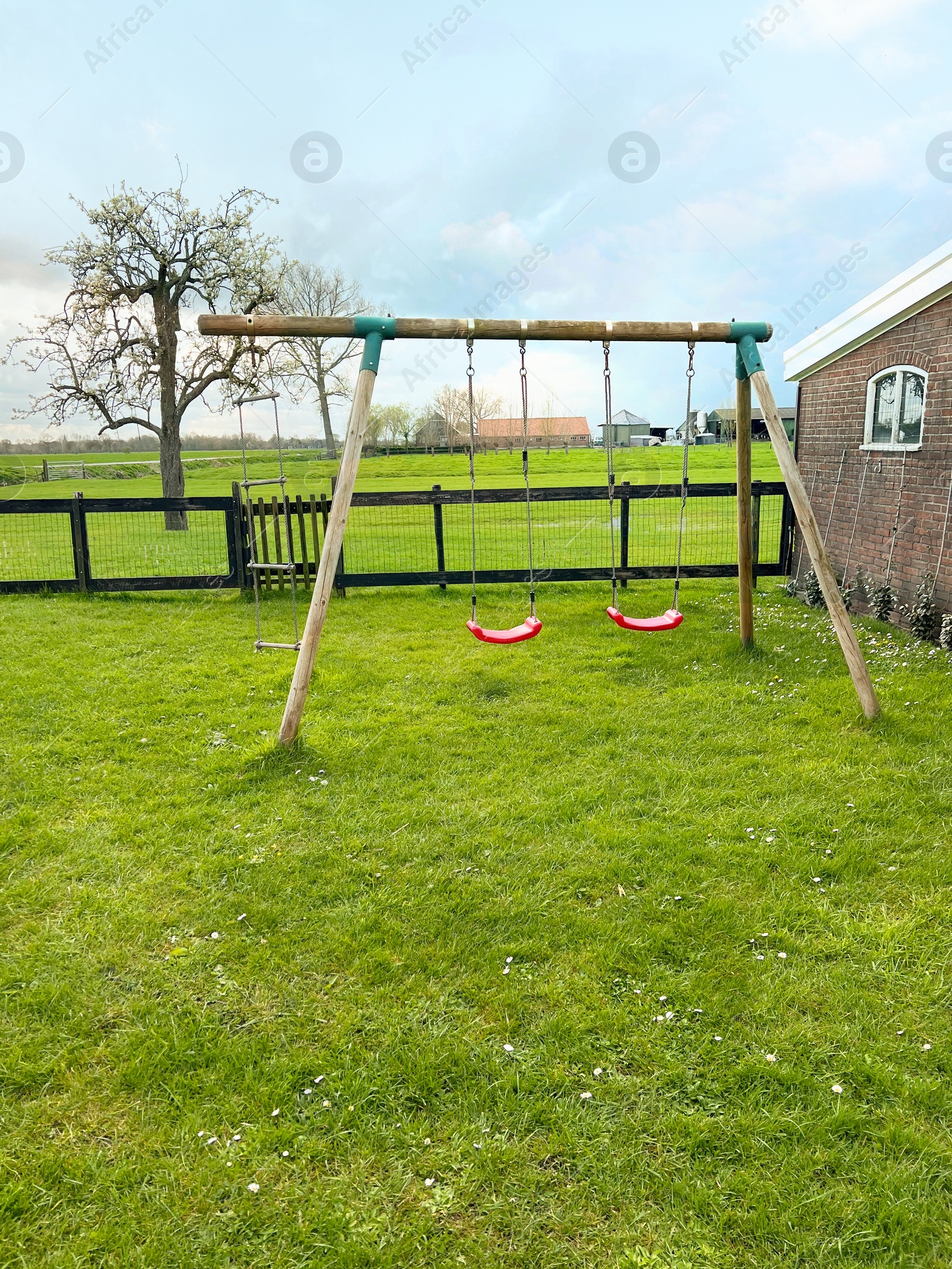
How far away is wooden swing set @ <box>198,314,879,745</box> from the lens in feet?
16.4

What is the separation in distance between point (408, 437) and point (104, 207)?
19.8 metres

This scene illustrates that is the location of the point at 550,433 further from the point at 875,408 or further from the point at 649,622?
the point at 649,622

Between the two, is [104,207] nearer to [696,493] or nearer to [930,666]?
[696,493]

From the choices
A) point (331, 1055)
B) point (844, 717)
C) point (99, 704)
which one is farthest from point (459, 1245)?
point (99, 704)

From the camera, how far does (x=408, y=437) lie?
39406mm

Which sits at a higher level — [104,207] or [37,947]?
[104,207]

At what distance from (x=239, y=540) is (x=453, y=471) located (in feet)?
86.9

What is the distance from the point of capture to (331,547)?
5.07m

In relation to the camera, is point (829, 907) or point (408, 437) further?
point (408, 437)

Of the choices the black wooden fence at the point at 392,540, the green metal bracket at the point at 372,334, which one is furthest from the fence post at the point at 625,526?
the green metal bracket at the point at 372,334

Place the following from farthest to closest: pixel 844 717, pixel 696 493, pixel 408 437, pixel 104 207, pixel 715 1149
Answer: pixel 408 437, pixel 104 207, pixel 696 493, pixel 844 717, pixel 715 1149

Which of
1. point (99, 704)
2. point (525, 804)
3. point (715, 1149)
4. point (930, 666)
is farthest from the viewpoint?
point (930, 666)

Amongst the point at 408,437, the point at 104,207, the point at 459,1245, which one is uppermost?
the point at 104,207

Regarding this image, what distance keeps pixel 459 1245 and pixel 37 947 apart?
7.01ft
